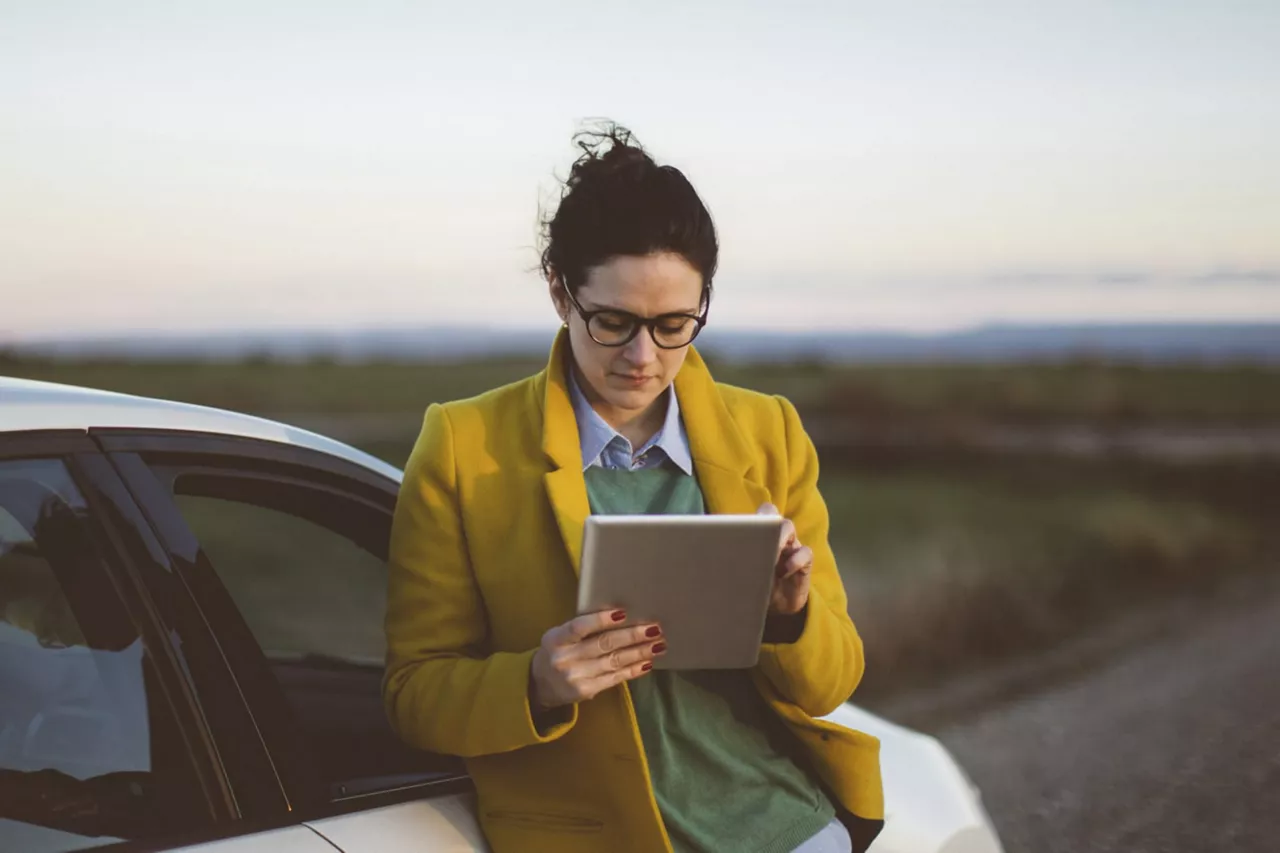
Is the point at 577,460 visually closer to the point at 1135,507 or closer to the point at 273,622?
the point at 273,622

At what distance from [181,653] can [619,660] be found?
639 mm

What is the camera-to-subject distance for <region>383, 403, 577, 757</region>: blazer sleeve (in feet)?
7.55

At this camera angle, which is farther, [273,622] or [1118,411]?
[1118,411]

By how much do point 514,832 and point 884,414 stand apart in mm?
39100

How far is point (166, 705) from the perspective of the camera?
217 centimetres

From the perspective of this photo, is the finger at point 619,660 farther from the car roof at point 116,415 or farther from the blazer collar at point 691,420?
the car roof at point 116,415

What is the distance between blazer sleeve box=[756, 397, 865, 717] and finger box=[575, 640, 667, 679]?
29 cm

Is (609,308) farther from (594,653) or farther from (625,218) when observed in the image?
(594,653)

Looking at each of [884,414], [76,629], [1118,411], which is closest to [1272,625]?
[76,629]

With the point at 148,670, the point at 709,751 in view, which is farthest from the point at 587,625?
the point at 148,670

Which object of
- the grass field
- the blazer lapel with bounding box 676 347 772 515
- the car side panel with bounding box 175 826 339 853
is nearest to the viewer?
the car side panel with bounding box 175 826 339 853

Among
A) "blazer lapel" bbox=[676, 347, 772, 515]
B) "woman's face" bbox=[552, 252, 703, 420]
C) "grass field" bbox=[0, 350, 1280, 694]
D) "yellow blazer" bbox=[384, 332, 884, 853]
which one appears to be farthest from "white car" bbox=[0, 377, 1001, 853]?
"blazer lapel" bbox=[676, 347, 772, 515]

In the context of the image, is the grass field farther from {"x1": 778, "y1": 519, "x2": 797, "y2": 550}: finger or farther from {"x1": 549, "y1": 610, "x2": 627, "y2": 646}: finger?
{"x1": 778, "y1": 519, "x2": 797, "y2": 550}: finger

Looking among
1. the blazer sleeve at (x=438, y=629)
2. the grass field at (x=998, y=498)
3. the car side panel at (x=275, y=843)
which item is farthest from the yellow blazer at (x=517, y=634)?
the grass field at (x=998, y=498)
